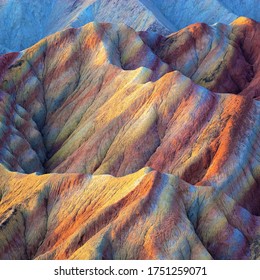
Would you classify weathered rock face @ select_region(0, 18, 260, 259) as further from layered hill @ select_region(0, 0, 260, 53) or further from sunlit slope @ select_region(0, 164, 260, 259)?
layered hill @ select_region(0, 0, 260, 53)

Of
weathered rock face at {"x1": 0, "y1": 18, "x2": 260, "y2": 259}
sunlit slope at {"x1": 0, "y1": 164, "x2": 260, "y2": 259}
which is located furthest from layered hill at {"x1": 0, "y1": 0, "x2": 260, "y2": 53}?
sunlit slope at {"x1": 0, "y1": 164, "x2": 260, "y2": 259}

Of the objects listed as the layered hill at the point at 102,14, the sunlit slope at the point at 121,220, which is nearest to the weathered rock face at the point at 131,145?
the sunlit slope at the point at 121,220

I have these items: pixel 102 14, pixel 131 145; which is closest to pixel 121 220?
pixel 131 145

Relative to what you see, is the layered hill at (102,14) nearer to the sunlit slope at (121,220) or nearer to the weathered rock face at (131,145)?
the weathered rock face at (131,145)

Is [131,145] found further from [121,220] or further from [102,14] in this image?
[102,14]

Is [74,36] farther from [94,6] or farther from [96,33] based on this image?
[94,6]

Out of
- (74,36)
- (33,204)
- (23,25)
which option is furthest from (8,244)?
(23,25)
